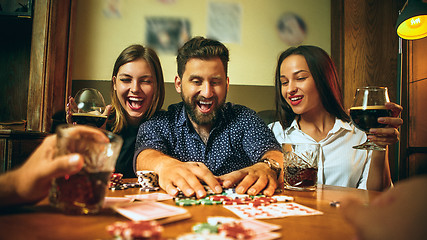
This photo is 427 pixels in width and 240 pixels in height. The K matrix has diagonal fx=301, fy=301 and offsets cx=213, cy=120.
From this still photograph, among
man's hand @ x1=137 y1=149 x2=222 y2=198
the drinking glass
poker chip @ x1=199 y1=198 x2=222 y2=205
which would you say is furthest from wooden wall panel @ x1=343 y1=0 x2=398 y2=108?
poker chip @ x1=199 y1=198 x2=222 y2=205

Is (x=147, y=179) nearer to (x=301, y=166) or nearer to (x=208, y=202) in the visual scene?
(x=208, y=202)

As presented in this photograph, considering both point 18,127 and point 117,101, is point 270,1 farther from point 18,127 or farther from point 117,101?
point 18,127

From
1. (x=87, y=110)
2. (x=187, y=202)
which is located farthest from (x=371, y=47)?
(x=187, y=202)

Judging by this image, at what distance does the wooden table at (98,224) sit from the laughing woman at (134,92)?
1442mm

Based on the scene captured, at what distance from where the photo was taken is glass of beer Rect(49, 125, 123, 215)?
0.70 metres

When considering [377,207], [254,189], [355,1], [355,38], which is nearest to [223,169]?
[254,189]

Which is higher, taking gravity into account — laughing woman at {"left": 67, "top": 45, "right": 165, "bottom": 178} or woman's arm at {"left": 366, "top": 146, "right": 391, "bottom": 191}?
laughing woman at {"left": 67, "top": 45, "right": 165, "bottom": 178}

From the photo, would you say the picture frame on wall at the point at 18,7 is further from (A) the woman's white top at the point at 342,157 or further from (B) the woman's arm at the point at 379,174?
(B) the woman's arm at the point at 379,174

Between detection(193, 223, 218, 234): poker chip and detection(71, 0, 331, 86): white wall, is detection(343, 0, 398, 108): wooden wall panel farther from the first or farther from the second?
detection(193, 223, 218, 234): poker chip

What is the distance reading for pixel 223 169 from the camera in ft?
6.02

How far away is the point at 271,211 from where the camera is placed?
0.81 metres

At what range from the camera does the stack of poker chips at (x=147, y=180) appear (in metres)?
1.15

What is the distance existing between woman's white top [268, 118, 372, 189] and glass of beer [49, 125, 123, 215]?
153cm

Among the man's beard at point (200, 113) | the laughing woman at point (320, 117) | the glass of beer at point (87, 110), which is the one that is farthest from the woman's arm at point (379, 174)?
the glass of beer at point (87, 110)
